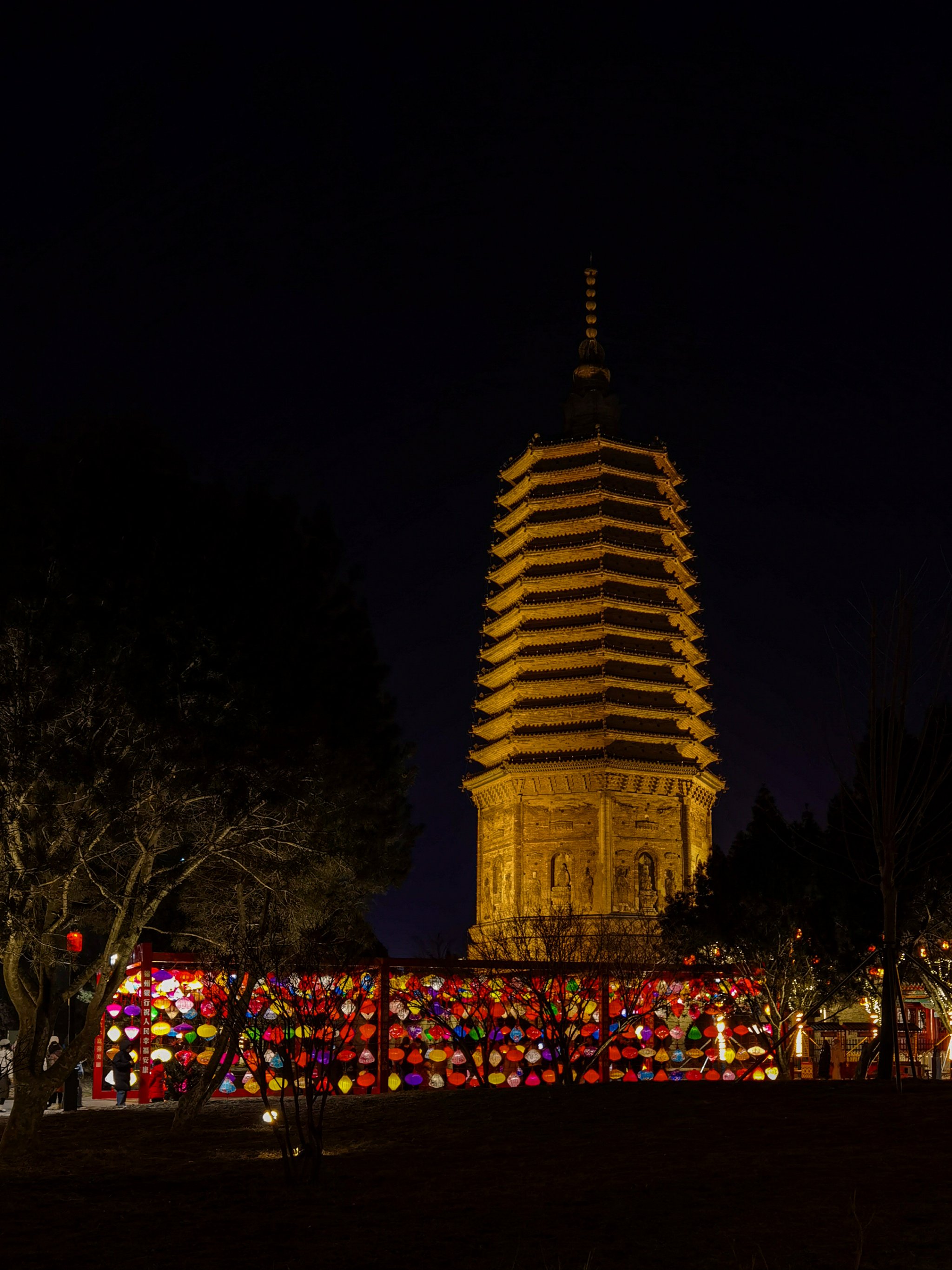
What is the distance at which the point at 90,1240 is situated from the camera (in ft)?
28.3

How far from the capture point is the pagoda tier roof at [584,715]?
2000 inches

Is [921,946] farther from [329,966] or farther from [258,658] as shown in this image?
[258,658]

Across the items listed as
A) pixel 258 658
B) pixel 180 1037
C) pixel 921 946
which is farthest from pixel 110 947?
pixel 921 946

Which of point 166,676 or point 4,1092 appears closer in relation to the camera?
point 166,676

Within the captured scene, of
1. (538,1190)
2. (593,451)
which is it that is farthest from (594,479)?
(538,1190)

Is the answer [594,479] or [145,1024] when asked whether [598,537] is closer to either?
[594,479]

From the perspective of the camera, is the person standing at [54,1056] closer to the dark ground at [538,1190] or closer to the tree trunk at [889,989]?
the dark ground at [538,1190]

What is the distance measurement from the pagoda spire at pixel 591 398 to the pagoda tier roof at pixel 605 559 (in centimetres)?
648

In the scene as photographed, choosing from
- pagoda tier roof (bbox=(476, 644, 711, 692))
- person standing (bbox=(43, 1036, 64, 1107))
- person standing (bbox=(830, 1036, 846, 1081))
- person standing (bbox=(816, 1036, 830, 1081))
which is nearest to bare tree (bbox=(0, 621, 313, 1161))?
person standing (bbox=(43, 1036, 64, 1107))

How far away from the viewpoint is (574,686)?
5184 centimetres

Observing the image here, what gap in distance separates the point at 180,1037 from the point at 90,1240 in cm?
1348

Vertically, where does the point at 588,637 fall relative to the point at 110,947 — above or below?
above

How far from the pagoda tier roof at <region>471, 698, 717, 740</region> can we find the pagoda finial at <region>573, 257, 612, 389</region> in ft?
56.1

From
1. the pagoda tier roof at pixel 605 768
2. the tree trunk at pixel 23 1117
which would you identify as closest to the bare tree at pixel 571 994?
the tree trunk at pixel 23 1117
